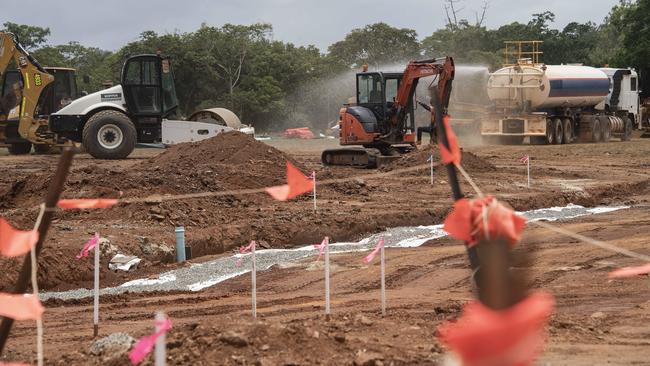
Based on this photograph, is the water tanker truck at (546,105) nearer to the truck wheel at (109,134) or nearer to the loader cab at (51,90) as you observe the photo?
the truck wheel at (109,134)

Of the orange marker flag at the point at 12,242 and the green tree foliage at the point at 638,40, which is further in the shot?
the green tree foliage at the point at 638,40

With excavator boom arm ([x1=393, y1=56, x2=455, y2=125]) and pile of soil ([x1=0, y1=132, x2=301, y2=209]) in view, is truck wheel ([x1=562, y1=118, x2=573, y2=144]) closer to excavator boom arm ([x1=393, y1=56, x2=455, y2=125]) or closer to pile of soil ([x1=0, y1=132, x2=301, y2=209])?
excavator boom arm ([x1=393, y1=56, x2=455, y2=125])

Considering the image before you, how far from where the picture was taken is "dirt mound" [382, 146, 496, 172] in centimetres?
2648

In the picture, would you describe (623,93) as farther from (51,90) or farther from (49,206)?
(49,206)

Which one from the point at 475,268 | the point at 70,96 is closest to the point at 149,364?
the point at 475,268

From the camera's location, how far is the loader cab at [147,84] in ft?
101

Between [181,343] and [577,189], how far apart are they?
1783 centimetres

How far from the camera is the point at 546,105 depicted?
41.2m

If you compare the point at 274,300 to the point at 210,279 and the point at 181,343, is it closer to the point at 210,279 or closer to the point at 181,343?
the point at 210,279

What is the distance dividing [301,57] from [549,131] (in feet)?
111

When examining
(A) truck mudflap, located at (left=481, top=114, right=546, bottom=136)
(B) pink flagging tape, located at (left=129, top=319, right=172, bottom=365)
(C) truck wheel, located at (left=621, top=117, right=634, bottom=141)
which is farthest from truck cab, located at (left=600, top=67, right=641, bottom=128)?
(B) pink flagging tape, located at (left=129, top=319, right=172, bottom=365)

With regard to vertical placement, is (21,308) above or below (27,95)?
below

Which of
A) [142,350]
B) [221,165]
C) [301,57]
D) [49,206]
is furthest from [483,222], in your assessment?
[301,57]

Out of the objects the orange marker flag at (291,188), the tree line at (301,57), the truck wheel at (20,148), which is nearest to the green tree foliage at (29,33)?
the tree line at (301,57)
